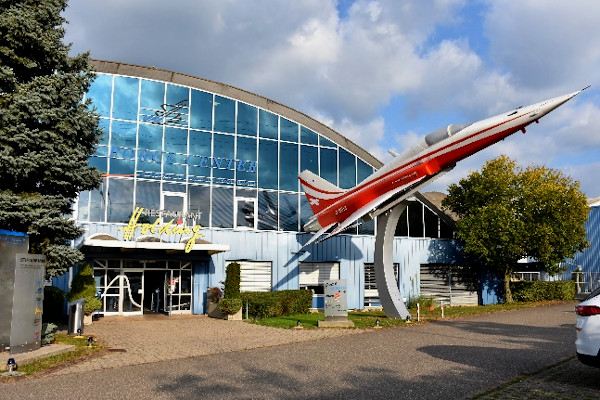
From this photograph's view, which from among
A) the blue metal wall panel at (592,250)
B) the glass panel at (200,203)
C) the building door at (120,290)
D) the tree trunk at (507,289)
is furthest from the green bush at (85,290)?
the blue metal wall panel at (592,250)

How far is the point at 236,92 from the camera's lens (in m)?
27.6

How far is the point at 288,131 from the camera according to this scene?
2842cm

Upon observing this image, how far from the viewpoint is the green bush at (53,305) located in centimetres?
1969

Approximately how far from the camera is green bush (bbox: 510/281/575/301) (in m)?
31.4

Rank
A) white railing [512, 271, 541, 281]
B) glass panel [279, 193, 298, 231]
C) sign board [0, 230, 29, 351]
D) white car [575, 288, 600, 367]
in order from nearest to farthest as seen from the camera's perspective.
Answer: white car [575, 288, 600, 367] → sign board [0, 230, 29, 351] → glass panel [279, 193, 298, 231] → white railing [512, 271, 541, 281]

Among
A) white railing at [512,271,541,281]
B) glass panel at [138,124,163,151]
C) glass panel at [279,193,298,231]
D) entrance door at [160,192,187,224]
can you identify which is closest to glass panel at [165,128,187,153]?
glass panel at [138,124,163,151]

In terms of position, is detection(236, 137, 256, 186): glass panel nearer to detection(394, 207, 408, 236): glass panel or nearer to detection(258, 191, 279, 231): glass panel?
detection(258, 191, 279, 231): glass panel

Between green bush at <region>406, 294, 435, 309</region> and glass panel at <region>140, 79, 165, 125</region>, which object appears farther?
green bush at <region>406, 294, 435, 309</region>

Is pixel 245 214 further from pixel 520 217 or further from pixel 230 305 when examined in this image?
pixel 520 217

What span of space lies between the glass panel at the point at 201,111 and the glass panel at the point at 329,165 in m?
6.66

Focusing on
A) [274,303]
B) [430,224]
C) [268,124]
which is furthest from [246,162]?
[430,224]

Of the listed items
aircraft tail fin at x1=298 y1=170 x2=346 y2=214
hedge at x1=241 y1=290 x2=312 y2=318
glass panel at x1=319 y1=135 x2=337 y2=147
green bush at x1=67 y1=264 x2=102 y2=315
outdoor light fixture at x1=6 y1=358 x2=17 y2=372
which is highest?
glass panel at x1=319 y1=135 x2=337 y2=147

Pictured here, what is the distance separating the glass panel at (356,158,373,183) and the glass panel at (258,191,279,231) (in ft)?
17.9

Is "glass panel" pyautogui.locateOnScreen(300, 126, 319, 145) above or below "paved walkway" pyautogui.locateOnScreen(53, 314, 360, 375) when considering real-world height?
above
